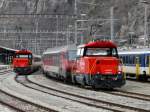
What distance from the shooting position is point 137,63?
4656cm

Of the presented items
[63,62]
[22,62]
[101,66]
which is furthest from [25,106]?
[22,62]

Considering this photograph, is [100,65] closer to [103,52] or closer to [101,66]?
[101,66]

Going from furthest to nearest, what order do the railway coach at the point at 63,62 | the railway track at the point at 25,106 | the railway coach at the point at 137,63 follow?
the railway coach at the point at 137,63
the railway coach at the point at 63,62
the railway track at the point at 25,106

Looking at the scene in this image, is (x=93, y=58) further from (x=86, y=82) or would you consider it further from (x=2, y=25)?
(x=2, y=25)

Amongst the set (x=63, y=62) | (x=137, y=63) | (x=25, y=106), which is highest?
(x=63, y=62)

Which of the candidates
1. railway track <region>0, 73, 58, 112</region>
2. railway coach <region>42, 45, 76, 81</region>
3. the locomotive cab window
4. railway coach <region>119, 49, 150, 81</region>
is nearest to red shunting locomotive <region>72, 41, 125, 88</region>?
the locomotive cab window

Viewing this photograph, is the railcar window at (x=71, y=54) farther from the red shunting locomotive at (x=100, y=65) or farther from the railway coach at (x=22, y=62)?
the railway coach at (x=22, y=62)

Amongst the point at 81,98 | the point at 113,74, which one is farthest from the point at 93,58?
the point at 81,98

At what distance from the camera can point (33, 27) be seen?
129750 mm

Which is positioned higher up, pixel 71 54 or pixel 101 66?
pixel 71 54

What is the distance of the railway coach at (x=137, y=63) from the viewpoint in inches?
1751

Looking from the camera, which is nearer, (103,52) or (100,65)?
(100,65)

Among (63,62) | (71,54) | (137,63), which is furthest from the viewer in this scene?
→ (137,63)

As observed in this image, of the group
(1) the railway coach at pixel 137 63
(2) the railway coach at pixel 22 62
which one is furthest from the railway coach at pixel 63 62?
(2) the railway coach at pixel 22 62
